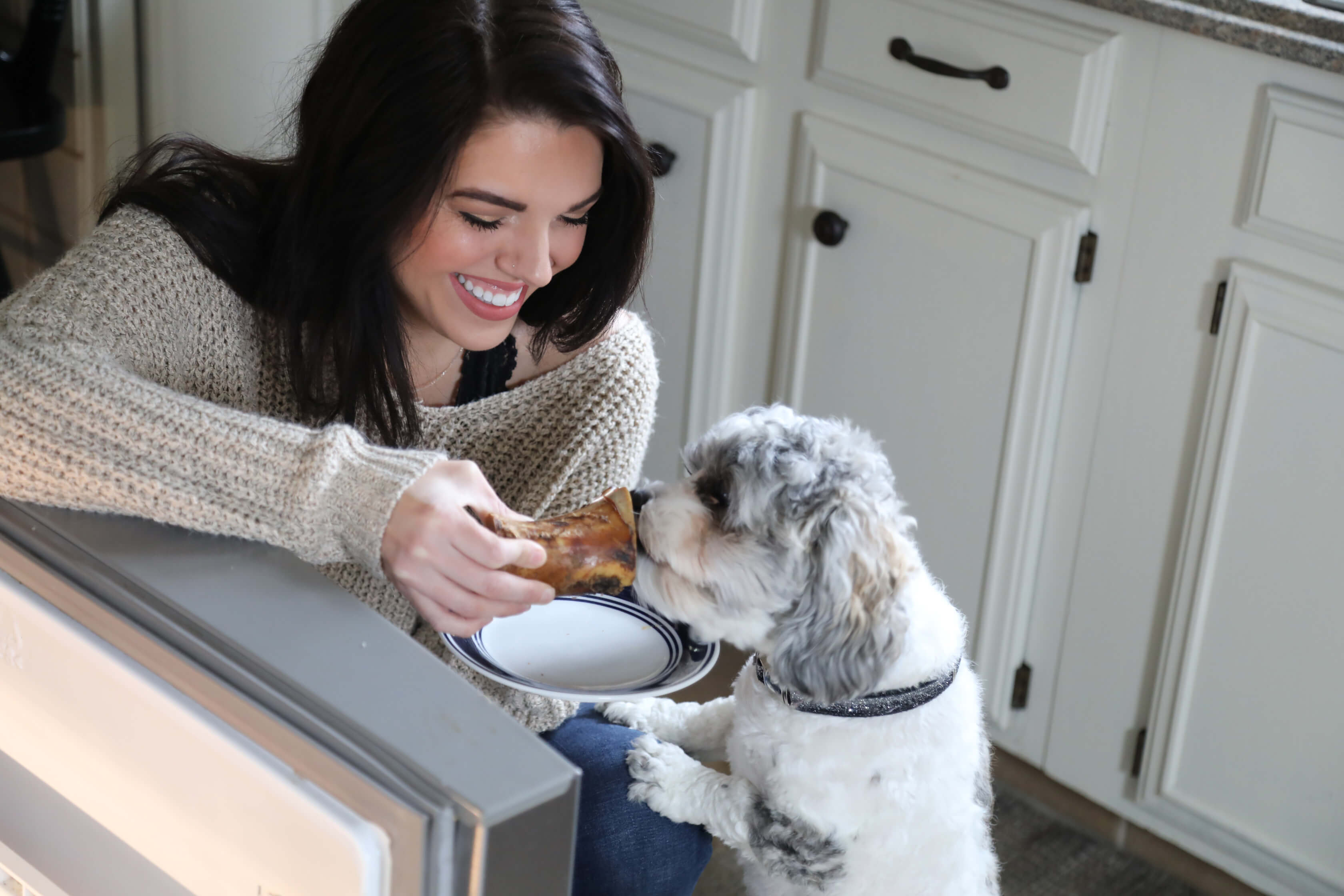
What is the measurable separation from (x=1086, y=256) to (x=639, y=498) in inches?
36.0

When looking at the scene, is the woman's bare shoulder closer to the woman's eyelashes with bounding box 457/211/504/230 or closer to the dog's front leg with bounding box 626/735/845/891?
the woman's eyelashes with bounding box 457/211/504/230

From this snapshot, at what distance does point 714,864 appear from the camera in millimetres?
1850

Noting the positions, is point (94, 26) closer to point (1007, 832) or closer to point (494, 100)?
point (494, 100)

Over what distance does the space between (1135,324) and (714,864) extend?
0.90 meters

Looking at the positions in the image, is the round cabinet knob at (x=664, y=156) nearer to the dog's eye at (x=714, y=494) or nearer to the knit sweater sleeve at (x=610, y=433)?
the knit sweater sleeve at (x=610, y=433)

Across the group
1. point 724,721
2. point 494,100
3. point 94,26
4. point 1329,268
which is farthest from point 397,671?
point 94,26

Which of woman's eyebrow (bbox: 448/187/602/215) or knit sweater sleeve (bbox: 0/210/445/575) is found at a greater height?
woman's eyebrow (bbox: 448/187/602/215)

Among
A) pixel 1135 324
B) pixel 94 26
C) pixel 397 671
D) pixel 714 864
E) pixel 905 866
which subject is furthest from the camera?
pixel 94 26

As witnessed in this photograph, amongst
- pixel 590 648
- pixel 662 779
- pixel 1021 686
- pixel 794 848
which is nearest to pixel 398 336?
pixel 590 648

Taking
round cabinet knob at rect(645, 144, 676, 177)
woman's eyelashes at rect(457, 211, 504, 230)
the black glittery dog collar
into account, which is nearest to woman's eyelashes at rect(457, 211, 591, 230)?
woman's eyelashes at rect(457, 211, 504, 230)

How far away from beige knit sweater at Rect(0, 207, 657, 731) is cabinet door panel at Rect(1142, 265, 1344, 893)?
748mm

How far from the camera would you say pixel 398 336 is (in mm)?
1209

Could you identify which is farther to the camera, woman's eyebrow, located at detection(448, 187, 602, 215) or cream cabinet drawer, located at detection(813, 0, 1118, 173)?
cream cabinet drawer, located at detection(813, 0, 1118, 173)

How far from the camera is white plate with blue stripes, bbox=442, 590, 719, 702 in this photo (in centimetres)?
104
